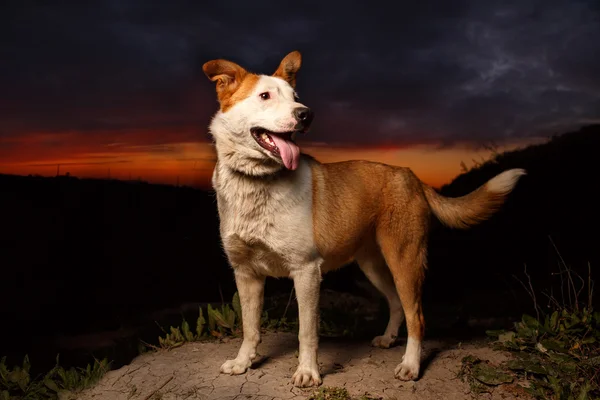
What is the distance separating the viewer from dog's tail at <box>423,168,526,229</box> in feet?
17.1

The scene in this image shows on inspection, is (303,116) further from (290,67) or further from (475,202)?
(475,202)

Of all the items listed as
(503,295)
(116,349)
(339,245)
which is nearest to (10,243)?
(116,349)

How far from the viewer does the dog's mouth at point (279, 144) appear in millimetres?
4102

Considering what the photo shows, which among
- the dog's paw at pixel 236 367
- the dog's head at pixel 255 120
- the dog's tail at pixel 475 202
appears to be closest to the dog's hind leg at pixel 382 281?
the dog's tail at pixel 475 202

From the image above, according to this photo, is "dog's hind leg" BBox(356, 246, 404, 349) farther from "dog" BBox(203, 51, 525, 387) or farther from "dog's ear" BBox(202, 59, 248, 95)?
"dog's ear" BBox(202, 59, 248, 95)

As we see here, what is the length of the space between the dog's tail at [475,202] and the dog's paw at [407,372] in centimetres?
138

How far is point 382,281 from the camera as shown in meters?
5.71

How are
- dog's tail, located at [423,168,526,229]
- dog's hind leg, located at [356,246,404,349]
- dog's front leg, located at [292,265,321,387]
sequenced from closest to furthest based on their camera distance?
dog's front leg, located at [292,265,321,387] → dog's tail, located at [423,168,526,229] → dog's hind leg, located at [356,246,404,349]

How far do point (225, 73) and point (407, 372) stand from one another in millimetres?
2993

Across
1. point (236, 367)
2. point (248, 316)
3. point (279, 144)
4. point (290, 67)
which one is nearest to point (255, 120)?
point (279, 144)

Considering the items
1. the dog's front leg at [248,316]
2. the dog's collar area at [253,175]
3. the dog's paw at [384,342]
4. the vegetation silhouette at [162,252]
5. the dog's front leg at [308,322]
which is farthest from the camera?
the vegetation silhouette at [162,252]

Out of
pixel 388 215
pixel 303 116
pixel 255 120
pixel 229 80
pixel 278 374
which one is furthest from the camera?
pixel 388 215

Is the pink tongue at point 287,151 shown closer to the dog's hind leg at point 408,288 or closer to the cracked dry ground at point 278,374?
the dog's hind leg at point 408,288

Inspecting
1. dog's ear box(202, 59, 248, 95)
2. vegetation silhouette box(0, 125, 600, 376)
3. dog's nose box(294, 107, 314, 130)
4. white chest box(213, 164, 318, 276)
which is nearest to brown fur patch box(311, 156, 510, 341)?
white chest box(213, 164, 318, 276)
